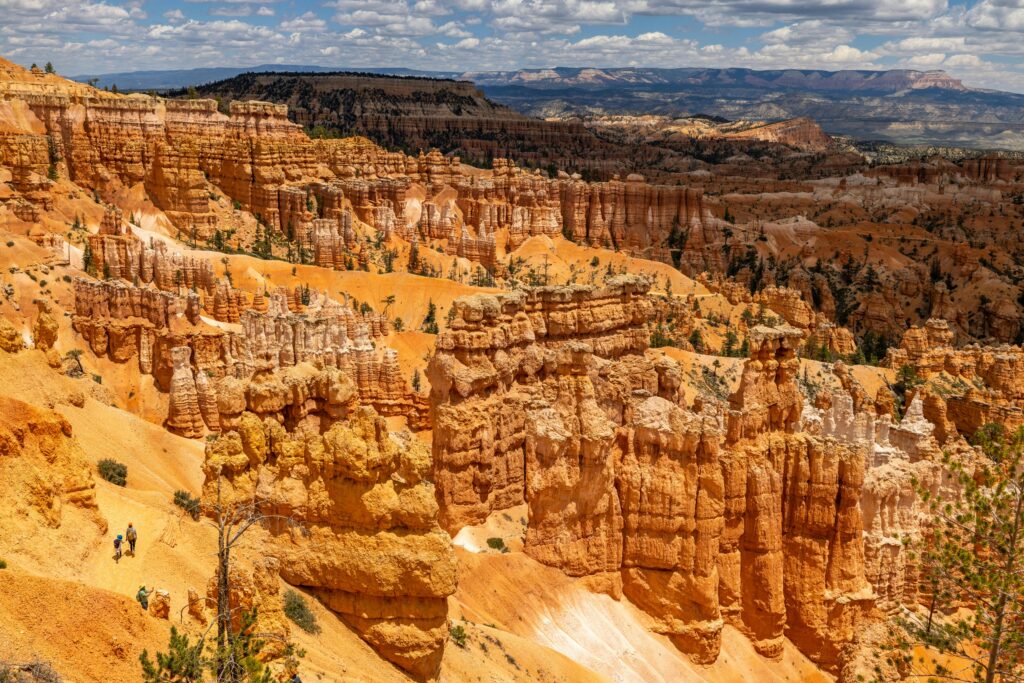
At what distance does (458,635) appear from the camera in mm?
18688

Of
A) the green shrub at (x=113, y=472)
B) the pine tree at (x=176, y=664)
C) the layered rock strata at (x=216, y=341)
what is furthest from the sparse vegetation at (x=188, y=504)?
the layered rock strata at (x=216, y=341)

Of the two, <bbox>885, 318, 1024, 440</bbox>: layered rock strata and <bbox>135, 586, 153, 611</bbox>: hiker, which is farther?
<bbox>885, 318, 1024, 440</bbox>: layered rock strata

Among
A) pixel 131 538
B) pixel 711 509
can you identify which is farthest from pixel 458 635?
pixel 711 509

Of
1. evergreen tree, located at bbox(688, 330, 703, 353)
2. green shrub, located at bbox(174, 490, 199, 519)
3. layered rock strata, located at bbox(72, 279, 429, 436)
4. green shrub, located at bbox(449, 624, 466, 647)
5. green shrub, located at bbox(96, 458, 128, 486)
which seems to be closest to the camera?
green shrub, located at bbox(449, 624, 466, 647)

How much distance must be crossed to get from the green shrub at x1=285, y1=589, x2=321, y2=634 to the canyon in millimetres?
135

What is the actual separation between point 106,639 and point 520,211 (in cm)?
7467

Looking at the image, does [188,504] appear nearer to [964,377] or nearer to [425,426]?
[425,426]

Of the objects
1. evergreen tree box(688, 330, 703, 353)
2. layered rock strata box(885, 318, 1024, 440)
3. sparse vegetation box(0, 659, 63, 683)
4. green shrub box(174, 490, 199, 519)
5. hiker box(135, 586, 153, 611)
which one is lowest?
layered rock strata box(885, 318, 1024, 440)

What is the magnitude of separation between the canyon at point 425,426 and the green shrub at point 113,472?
442 millimetres

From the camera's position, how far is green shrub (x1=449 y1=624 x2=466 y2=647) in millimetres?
18559

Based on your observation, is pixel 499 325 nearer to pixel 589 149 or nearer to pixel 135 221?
pixel 135 221

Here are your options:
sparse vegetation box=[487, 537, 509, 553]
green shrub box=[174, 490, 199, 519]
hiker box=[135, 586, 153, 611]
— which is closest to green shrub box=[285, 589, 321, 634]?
hiker box=[135, 586, 153, 611]

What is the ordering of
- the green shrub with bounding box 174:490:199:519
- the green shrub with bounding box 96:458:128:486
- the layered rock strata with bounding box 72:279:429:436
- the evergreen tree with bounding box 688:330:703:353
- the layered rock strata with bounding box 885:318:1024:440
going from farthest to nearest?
the evergreen tree with bounding box 688:330:703:353
the layered rock strata with bounding box 885:318:1024:440
the layered rock strata with bounding box 72:279:429:436
the green shrub with bounding box 96:458:128:486
the green shrub with bounding box 174:490:199:519

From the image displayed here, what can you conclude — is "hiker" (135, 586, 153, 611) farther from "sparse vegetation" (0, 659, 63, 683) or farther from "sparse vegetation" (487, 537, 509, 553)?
"sparse vegetation" (487, 537, 509, 553)
